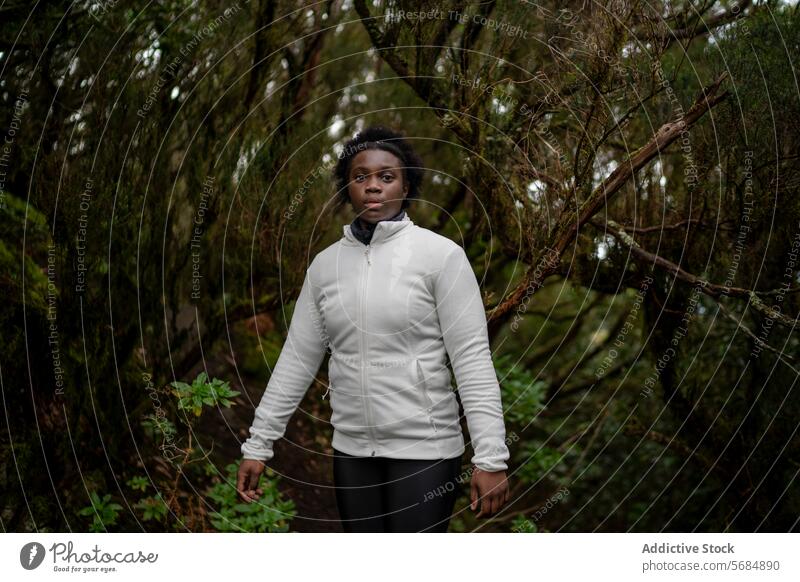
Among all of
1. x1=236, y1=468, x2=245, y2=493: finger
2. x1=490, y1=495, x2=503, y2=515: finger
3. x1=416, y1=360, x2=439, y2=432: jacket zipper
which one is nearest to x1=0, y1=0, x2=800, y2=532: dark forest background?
x1=236, y1=468, x2=245, y2=493: finger

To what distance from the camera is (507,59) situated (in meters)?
4.25

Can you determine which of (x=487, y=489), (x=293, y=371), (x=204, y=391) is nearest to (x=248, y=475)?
(x=293, y=371)

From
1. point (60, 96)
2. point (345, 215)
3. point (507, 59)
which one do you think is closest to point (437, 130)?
point (345, 215)

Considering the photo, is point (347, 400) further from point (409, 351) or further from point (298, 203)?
point (298, 203)

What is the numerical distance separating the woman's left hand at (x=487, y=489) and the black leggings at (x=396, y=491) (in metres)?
0.15

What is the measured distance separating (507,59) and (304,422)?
3435 mm

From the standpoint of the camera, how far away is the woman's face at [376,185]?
3.02 metres

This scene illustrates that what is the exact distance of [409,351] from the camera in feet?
9.55

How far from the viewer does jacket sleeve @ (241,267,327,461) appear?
124 inches

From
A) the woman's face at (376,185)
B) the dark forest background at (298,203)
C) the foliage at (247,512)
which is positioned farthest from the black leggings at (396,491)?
the foliage at (247,512)

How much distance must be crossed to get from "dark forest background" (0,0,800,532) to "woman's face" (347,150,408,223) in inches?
38.7

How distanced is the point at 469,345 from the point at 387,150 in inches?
33.9
